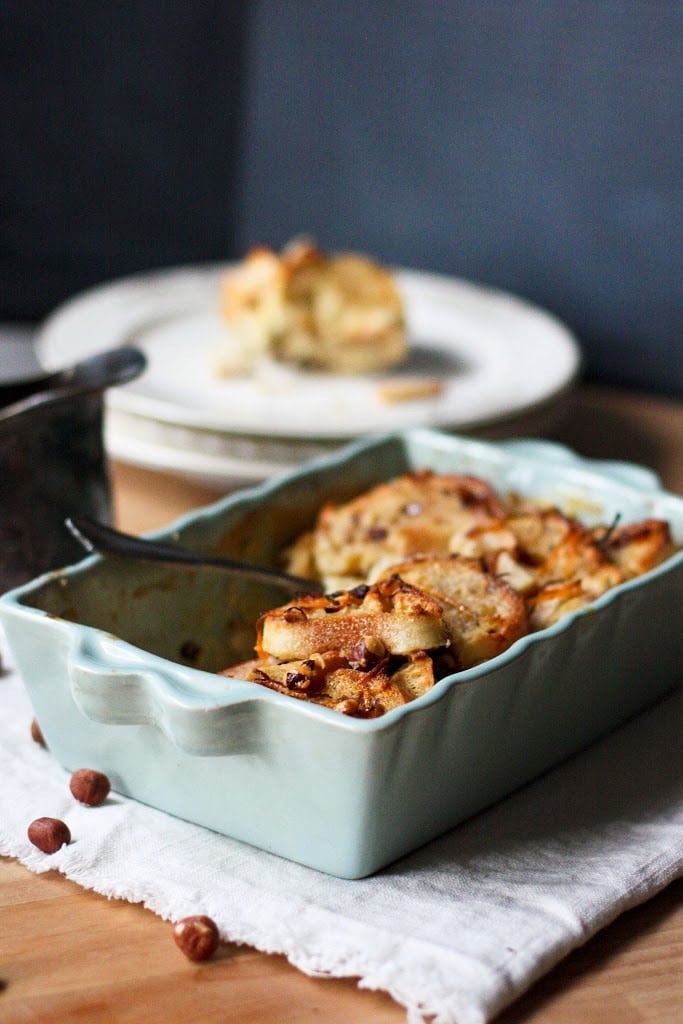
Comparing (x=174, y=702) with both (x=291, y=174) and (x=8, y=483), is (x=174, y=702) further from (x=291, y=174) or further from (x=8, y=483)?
(x=291, y=174)

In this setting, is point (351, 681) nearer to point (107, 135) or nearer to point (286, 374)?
point (286, 374)

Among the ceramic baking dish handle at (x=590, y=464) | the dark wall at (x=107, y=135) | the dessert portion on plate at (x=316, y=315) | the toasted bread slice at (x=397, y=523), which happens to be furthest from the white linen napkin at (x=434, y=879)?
the dark wall at (x=107, y=135)

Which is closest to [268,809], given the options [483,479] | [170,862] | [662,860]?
[170,862]

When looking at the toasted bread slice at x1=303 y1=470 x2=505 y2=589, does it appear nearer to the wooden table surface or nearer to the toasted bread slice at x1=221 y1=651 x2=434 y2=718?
the toasted bread slice at x1=221 y1=651 x2=434 y2=718

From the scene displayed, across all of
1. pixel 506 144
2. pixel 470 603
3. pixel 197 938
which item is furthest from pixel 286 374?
pixel 197 938

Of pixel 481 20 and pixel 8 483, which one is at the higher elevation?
pixel 481 20

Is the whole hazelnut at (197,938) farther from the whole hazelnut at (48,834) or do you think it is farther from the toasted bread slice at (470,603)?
the toasted bread slice at (470,603)
